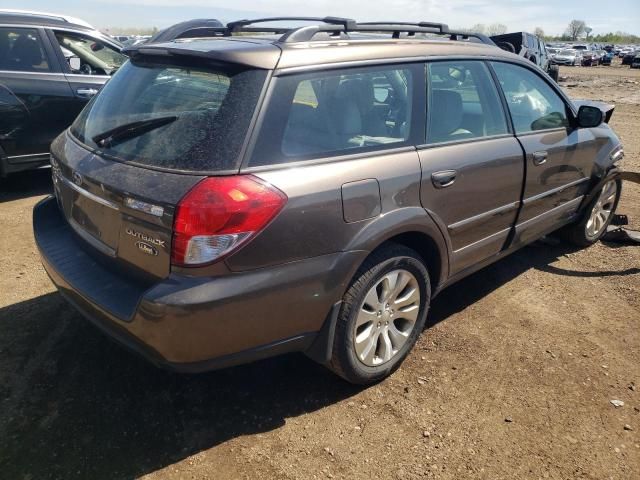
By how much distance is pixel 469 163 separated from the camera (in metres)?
2.93

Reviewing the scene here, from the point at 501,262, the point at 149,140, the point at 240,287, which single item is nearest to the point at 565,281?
the point at 501,262

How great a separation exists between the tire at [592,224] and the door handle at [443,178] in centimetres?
224

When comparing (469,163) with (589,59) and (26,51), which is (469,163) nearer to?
(26,51)

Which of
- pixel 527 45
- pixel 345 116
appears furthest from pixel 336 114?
pixel 527 45

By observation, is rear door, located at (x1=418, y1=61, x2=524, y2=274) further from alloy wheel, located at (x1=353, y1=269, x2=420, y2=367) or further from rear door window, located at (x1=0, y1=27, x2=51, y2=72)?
rear door window, located at (x1=0, y1=27, x2=51, y2=72)

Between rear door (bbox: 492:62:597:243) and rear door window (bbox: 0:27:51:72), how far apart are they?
184 inches

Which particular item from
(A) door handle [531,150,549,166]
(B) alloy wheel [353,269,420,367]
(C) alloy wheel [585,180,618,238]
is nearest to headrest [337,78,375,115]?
(B) alloy wheel [353,269,420,367]

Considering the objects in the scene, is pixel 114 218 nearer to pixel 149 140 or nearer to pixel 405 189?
pixel 149 140

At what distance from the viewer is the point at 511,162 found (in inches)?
128

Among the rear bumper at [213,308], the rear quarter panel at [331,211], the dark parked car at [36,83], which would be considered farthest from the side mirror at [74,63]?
the rear quarter panel at [331,211]

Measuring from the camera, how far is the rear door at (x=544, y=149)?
345 centimetres

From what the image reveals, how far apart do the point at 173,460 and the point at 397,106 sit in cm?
200

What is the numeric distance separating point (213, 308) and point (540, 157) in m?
2.52

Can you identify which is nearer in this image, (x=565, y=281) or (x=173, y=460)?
(x=173, y=460)
